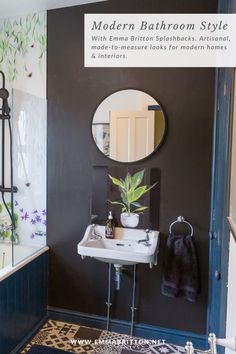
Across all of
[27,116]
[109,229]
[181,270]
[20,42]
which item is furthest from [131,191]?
[20,42]

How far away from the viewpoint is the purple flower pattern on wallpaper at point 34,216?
2.45 meters

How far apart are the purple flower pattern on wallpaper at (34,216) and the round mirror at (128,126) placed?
81 centimetres

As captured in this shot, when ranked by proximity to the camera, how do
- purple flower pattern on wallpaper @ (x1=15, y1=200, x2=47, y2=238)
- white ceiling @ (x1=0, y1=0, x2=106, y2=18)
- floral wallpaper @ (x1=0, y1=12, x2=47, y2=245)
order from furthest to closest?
purple flower pattern on wallpaper @ (x1=15, y1=200, x2=47, y2=238) → floral wallpaper @ (x1=0, y1=12, x2=47, y2=245) → white ceiling @ (x1=0, y1=0, x2=106, y2=18)

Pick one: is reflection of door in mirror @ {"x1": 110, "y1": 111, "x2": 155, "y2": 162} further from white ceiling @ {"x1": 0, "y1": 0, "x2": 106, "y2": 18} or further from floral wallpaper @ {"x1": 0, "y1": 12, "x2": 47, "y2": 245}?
white ceiling @ {"x1": 0, "y1": 0, "x2": 106, "y2": 18}

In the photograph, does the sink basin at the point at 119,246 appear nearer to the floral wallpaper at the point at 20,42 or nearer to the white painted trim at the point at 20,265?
the white painted trim at the point at 20,265

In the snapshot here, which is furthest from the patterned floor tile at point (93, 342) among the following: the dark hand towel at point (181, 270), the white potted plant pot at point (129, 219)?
the white potted plant pot at point (129, 219)

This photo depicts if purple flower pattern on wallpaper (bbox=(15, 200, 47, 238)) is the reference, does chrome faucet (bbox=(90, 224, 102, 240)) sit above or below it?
below

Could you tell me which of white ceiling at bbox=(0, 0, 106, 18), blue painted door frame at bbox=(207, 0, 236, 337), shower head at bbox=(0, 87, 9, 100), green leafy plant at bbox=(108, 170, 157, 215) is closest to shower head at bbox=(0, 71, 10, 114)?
shower head at bbox=(0, 87, 9, 100)

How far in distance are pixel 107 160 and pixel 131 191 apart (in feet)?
1.06

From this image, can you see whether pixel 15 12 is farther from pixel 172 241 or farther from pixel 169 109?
pixel 172 241

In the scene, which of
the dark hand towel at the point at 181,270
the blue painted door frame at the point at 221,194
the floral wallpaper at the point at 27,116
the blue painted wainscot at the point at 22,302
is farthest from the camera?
the floral wallpaper at the point at 27,116

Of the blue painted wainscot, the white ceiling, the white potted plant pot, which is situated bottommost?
the blue painted wainscot

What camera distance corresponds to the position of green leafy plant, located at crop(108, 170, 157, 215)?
220cm

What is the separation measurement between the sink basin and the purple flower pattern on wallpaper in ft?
1.51
